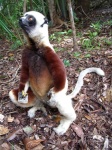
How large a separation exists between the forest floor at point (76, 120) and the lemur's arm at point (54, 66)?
0.55 metres

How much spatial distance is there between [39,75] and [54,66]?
0.21m

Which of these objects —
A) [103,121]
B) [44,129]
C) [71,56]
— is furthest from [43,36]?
[71,56]

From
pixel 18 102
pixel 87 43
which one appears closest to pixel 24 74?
pixel 18 102

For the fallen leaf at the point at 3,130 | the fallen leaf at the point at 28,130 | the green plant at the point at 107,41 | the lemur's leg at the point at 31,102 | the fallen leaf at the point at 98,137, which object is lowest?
the fallen leaf at the point at 98,137

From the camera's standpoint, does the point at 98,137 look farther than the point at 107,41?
No

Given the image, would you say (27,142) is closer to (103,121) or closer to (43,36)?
(103,121)

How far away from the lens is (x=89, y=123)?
267cm

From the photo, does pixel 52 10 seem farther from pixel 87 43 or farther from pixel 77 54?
pixel 77 54

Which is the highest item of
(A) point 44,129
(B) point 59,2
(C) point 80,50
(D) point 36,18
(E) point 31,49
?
(B) point 59,2

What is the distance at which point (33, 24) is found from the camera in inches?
88.1

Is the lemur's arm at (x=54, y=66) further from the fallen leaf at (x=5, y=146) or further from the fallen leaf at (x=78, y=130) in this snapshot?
the fallen leaf at (x=5, y=146)

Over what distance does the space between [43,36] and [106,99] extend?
1148mm

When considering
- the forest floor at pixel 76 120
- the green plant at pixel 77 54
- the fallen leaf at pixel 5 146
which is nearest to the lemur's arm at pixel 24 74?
the forest floor at pixel 76 120

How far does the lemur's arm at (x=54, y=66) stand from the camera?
90.1 inches
